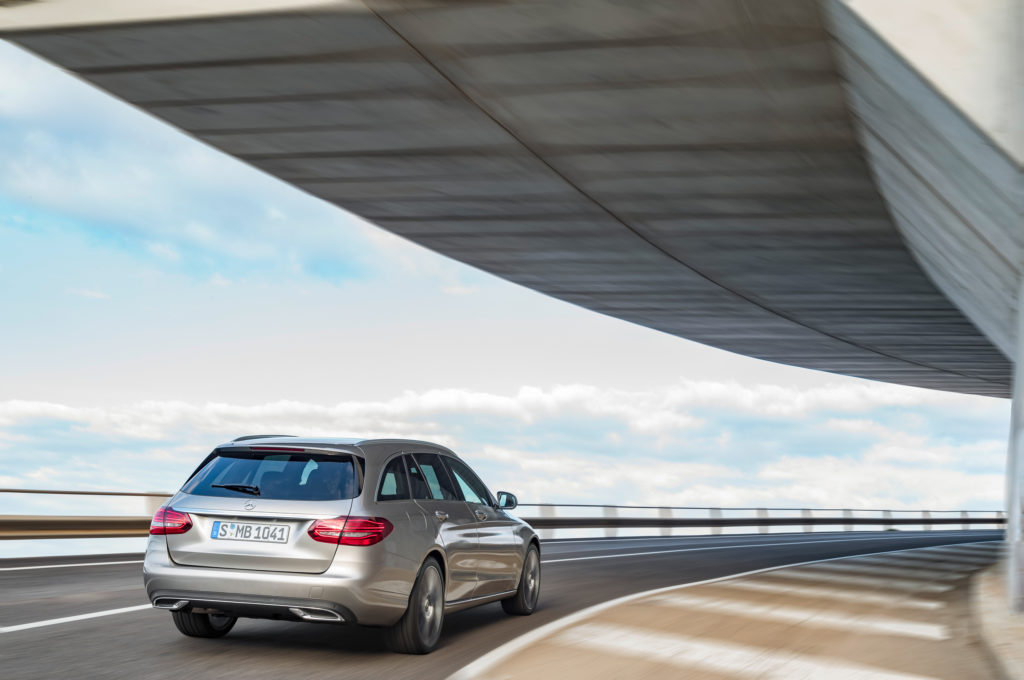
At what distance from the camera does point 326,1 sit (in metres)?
12.9

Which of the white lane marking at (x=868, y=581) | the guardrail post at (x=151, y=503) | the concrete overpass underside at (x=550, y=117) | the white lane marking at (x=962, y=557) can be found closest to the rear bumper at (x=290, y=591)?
the concrete overpass underside at (x=550, y=117)

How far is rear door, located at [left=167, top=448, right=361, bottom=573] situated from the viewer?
753 centimetres

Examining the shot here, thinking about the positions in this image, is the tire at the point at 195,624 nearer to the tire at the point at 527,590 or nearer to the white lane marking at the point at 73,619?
the white lane marking at the point at 73,619

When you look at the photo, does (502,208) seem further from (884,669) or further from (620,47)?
(884,669)

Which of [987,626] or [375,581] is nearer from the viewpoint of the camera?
[375,581]

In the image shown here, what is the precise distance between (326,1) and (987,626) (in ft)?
31.8

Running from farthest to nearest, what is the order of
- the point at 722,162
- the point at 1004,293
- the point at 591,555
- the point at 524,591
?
1. the point at 591,555
2. the point at 722,162
3. the point at 1004,293
4. the point at 524,591

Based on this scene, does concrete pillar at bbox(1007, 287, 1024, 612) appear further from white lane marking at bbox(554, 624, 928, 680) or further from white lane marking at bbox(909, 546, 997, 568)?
white lane marking at bbox(909, 546, 997, 568)

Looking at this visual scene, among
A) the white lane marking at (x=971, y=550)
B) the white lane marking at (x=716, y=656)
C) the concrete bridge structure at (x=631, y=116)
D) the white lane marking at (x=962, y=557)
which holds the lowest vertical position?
the white lane marking at (x=716, y=656)

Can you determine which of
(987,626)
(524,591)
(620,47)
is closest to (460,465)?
(524,591)

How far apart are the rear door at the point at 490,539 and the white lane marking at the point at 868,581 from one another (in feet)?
20.4

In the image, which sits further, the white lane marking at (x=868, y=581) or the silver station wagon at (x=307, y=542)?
the white lane marking at (x=868, y=581)

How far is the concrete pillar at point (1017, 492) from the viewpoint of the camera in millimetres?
10086

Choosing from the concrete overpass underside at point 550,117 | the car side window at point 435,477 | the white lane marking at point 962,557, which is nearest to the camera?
the car side window at point 435,477
